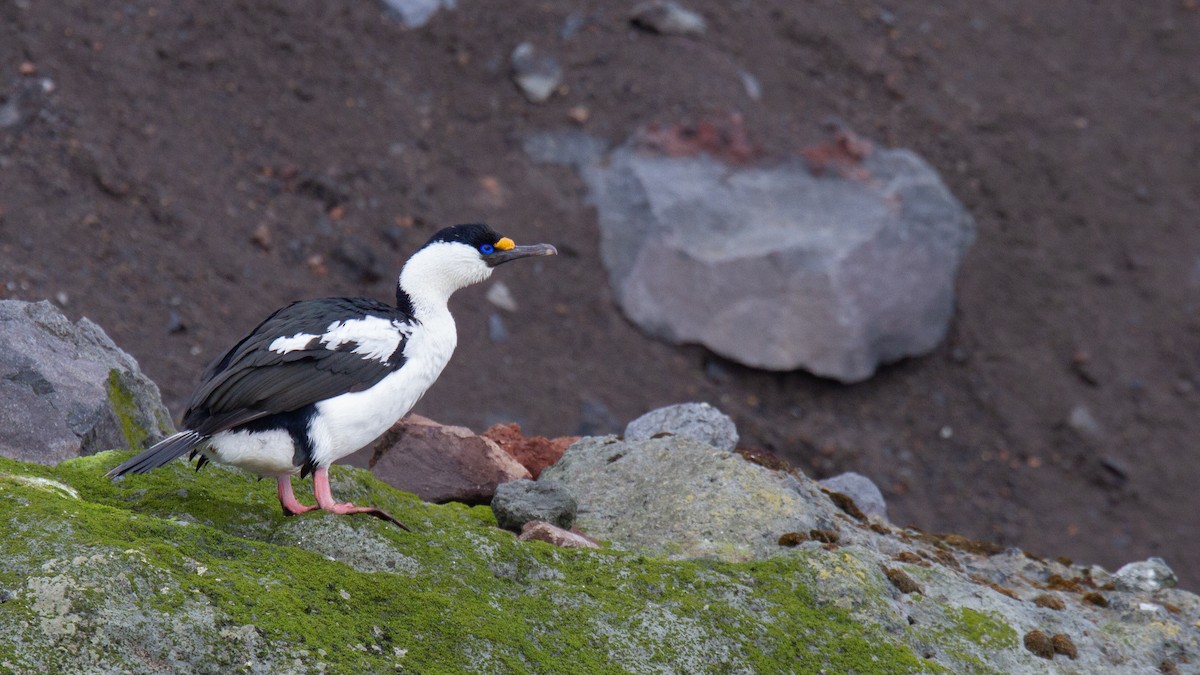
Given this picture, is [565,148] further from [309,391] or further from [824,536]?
[309,391]

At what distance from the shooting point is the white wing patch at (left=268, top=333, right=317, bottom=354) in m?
6.85

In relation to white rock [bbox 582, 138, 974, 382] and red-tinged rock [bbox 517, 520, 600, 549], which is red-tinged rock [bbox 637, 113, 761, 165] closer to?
white rock [bbox 582, 138, 974, 382]

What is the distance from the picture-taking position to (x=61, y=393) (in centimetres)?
799

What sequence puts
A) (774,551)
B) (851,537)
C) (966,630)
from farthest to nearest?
(851,537) < (774,551) < (966,630)

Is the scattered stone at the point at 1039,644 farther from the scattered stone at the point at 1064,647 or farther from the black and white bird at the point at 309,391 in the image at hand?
the black and white bird at the point at 309,391

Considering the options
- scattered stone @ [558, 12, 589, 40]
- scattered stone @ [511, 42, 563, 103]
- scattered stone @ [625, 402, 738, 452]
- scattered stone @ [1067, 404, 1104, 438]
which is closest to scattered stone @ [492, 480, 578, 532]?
scattered stone @ [625, 402, 738, 452]

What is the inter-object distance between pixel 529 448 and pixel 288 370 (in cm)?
332

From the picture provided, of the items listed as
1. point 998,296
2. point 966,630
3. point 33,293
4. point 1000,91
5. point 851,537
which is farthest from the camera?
point 1000,91

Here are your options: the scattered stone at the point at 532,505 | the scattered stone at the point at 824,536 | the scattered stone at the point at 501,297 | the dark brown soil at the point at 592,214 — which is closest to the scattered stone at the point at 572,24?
the dark brown soil at the point at 592,214

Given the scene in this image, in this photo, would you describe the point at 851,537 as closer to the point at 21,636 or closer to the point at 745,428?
the point at 21,636

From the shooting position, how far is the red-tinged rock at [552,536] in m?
7.11

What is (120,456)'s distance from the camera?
743cm

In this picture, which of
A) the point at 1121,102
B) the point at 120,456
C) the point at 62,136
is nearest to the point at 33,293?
the point at 62,136

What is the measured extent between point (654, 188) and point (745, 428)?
3632 millimetres
